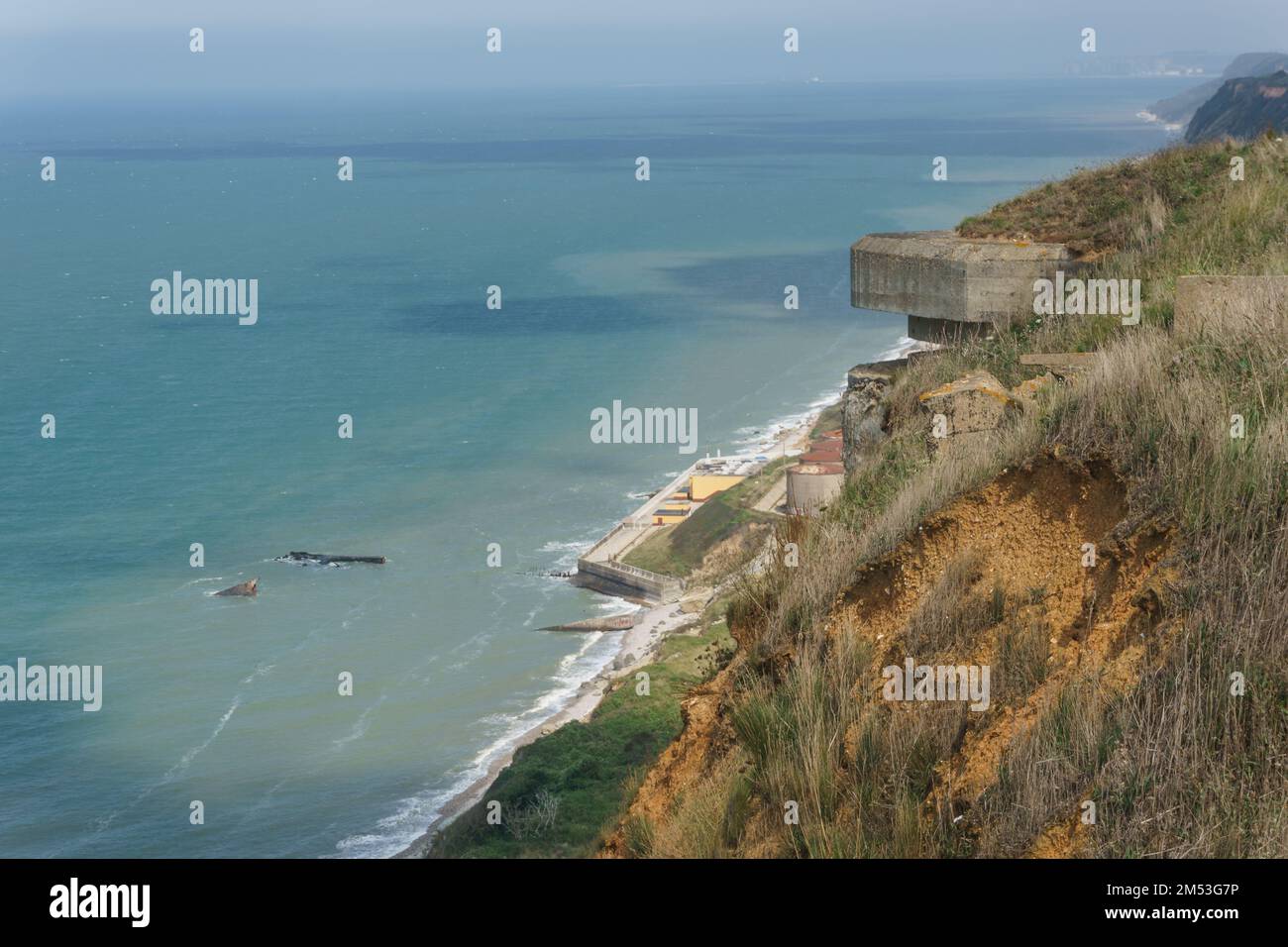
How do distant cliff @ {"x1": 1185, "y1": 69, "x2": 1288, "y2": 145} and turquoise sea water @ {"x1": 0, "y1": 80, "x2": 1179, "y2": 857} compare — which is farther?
distant cliff @ {"x1": 1185, "y1": 69, "x2": 1288, "y2": 145}

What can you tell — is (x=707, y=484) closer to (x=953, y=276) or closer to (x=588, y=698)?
(x=588, y=698)

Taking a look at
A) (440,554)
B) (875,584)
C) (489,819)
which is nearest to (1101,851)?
(875,584)

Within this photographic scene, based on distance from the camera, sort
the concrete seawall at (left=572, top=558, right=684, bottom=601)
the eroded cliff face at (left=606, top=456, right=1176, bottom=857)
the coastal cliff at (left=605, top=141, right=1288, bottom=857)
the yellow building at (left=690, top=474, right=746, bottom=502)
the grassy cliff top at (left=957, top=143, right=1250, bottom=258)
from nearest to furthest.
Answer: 1. the coastal cliff at (left=605, top=141, right=1288, bottom=857)
2. the eroded cliff face at (left=606, top=456, right=1176, bottom=857)
3. the grassy cliff top at (left=957, top=143, right=1250, bottom=258)
4. the concrete seawall at (left=572, top=558, right=684, bottom=601)
5. the yellow building at (left=690, top=474, right=746, bottom=502)

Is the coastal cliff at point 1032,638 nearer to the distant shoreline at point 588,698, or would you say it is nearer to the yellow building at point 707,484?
the distant shoreline at point 588,698

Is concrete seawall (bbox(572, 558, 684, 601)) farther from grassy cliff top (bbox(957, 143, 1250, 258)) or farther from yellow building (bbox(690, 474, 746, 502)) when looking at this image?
grassy cliff top (bbox(957, 143, 1250, 258))

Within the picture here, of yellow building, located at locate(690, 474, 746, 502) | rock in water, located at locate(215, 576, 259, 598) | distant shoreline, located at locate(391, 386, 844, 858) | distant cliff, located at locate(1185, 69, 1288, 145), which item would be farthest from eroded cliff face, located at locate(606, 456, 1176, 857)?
distant cliff, located at locate(1185, 69, 1288, 145)

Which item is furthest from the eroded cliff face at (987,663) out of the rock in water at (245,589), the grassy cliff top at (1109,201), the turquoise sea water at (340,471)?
the rock in water at (245,589)

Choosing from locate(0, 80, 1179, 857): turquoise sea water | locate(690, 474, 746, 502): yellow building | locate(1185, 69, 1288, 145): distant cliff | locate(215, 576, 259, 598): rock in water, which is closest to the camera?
locate(0, 80, 1179, 857): turquoise sea water

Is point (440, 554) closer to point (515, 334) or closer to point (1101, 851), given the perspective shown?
point (515, 334)
